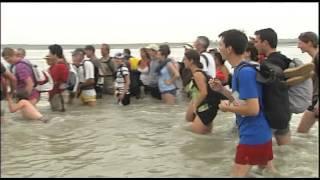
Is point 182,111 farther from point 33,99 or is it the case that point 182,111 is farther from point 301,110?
point 301,110

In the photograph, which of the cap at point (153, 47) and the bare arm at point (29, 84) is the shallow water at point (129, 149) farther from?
the cap at point (153, 47)

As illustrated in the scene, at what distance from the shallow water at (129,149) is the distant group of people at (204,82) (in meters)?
0.37

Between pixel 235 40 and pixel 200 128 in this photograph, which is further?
pixel 200 128

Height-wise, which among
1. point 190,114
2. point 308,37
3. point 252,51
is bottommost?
point 190,114

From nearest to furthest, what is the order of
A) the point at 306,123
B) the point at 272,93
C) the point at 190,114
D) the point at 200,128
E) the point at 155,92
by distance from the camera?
1. the point at 272,93
2. the point at 306,123
3. the point at 200,128
4. the point at 190,114
5. the point at 155,92

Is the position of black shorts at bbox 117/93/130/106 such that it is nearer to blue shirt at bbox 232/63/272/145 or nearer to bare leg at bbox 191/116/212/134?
bare leg at bbox 191/116/212/134

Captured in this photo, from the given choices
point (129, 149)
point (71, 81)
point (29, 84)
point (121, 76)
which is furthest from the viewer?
point (121, 76)

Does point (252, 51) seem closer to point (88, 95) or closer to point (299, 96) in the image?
point (299, 96)

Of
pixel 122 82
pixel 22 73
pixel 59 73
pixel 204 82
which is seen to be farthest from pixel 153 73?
pixel 204 82

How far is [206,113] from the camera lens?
25.8ft

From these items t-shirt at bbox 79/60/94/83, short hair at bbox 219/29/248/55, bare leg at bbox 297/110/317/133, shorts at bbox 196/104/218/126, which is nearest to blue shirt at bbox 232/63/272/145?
short hair at bbox 219/29/248/55

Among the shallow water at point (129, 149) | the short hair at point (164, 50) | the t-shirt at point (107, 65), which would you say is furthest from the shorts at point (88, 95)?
the short hair at point (164, 50)

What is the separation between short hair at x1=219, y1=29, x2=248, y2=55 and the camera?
4430 mm

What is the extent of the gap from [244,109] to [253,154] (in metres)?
0.49
